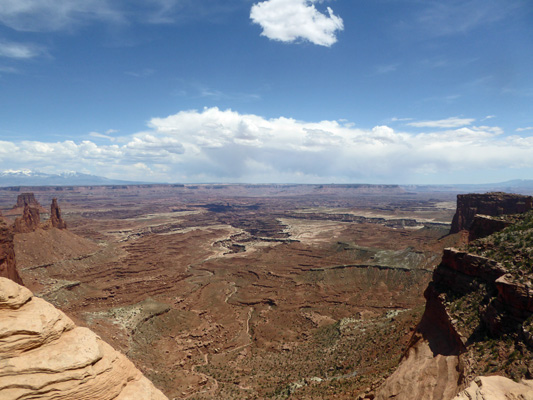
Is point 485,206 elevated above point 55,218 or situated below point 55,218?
above

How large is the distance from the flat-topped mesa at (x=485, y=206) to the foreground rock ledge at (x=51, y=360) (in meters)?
93.6

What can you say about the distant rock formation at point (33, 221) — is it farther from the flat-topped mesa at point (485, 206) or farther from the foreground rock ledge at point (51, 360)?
the flat-topped mesa at point (485, 206)

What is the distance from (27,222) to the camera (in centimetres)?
9450

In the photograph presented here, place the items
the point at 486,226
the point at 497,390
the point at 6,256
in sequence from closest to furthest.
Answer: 1. the point at 497,390
2. the point at 486,226
3. the point at 6,256

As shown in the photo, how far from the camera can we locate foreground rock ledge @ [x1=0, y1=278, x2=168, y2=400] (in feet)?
36.6

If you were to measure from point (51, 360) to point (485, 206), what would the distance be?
4226 inches

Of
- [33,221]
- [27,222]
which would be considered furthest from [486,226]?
[33,221]

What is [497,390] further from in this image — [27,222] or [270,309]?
[27,222]

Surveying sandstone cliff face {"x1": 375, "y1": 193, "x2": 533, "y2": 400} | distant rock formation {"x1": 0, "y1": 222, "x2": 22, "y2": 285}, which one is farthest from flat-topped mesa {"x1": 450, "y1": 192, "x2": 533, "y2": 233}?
distant rock formation {"x1": 0, "y1": 222, "x2": 22, "y2": 285}

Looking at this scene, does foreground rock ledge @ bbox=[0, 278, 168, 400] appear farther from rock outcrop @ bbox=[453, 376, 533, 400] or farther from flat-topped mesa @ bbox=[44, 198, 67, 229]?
flat-topped mesa @ bbox=[44, 198, 67, 229]

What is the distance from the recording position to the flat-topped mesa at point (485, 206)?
3088 inches

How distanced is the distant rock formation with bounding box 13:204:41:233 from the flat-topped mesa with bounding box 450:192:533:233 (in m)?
137

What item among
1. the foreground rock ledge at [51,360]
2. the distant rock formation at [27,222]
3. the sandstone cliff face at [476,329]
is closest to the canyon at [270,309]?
the sandstone cliff face at [476,329]

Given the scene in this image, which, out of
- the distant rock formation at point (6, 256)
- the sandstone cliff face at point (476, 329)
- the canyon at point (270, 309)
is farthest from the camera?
the distant rock formation at point (6, 256)
